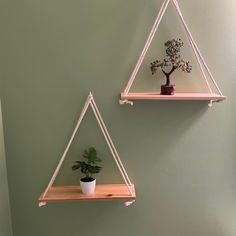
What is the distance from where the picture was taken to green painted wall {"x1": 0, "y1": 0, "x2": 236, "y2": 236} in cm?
137

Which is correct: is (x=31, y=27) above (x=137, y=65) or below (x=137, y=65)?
above

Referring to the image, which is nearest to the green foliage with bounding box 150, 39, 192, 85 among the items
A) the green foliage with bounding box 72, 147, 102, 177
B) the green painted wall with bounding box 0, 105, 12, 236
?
the green foliage with bounding box 72, 147, 102, 177

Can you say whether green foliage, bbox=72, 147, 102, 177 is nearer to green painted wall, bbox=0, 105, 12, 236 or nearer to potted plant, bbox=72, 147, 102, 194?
potted plant, bbox=72, 147, 102, 194

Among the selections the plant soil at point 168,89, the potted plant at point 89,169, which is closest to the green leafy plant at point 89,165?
the potted plant at point 89,169

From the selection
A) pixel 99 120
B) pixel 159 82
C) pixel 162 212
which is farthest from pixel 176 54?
pixel 162 212

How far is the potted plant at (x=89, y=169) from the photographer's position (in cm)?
135

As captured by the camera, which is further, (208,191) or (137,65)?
(208,191)

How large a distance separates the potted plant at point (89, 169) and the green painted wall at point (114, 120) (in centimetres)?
8

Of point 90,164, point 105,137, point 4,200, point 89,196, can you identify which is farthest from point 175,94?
point 4,200

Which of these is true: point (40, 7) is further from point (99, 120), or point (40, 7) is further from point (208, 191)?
point (208, 191)

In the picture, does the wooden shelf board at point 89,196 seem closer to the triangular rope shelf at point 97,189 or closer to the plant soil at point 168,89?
the triangular rope shelf at point 97,189

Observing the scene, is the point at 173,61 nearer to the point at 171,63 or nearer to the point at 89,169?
the point at 171,63

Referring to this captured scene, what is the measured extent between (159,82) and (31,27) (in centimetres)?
70

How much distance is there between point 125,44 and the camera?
139 cm
